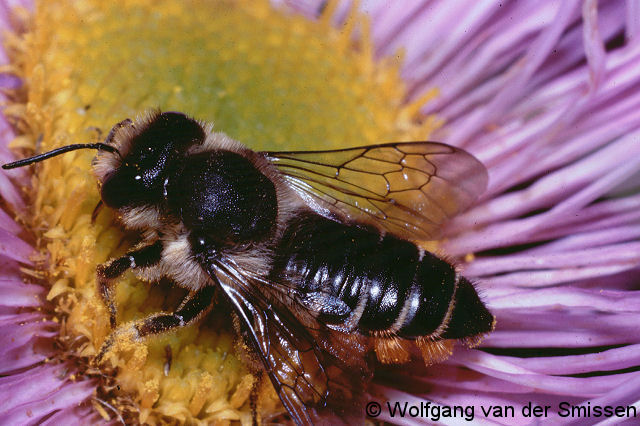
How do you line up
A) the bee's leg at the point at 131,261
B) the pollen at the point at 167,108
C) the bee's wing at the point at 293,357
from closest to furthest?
the bee's wing at the point at 293,357 < the bee's leg at the point at 131,261 < the pollen at the point at 167,108

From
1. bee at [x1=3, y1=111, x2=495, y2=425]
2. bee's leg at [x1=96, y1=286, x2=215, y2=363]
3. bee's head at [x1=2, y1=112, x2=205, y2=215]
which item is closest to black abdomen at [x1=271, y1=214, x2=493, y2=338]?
bee at [x1=3, y1=111, x2=495, y2=425]

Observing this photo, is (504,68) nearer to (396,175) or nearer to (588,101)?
(588,101)

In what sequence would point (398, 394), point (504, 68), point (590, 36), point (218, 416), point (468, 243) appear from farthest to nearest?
point (504, 68)
point (468, 243)
point (590, 36)
point (398, 394)
point (218, 416)

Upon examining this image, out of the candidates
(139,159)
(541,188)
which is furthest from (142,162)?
(541,188)

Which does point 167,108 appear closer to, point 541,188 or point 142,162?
point 142,162

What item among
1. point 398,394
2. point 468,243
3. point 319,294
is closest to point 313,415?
point 319,294

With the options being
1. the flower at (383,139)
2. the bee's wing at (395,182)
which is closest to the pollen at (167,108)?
the flower at (383,139)

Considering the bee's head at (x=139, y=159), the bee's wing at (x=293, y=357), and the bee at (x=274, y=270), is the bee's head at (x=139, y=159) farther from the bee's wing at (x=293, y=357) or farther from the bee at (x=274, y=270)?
the bee's wing at (x=293, y=357)
